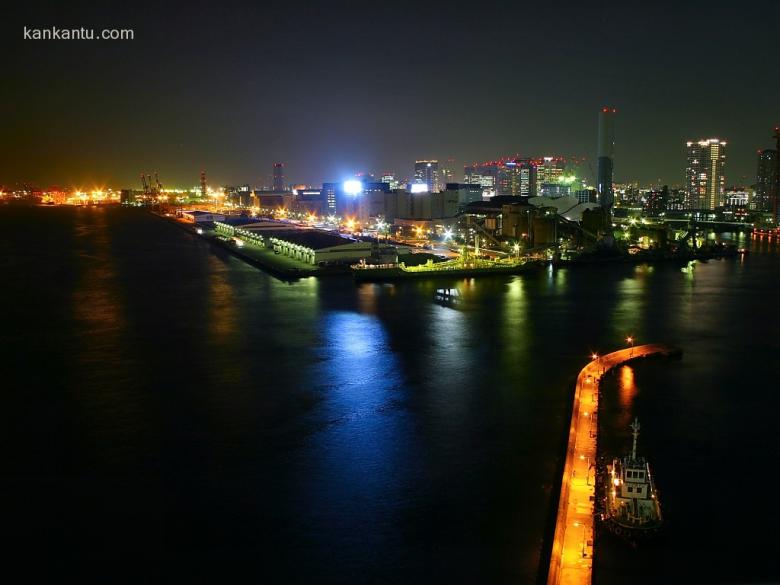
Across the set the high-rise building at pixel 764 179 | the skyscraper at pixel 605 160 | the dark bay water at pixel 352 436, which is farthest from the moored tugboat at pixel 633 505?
the high-rise building at pixel 764 179

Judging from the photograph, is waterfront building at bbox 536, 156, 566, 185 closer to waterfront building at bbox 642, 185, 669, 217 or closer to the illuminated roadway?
waterfront building at bbox 642, 185, 669, 217

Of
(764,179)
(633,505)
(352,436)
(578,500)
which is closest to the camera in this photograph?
(633,505)

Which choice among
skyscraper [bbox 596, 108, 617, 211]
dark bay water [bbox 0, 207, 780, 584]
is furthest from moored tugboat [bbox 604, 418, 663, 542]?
skyscraper [bbox 596, 108, 617, 211]

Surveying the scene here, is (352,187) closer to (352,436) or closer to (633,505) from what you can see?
(352,436)

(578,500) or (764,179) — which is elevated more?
(764,179)

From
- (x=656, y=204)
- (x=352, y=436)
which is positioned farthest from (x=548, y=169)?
(x=352, y=436)

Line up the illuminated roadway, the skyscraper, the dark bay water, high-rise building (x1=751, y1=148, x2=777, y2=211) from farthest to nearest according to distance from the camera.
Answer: high-rise building (x1=751, y1=148, x2=777, y2=211), the skyscraper, the dark bay water, the illuminated roadway

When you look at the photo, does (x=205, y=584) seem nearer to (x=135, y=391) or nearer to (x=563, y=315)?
(x=135, y=391)
